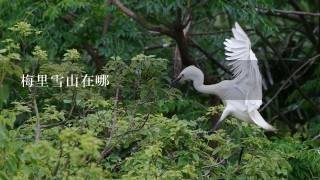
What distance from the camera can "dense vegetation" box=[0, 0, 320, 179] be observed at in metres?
Result: 4.18

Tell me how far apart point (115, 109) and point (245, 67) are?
2.81 feet

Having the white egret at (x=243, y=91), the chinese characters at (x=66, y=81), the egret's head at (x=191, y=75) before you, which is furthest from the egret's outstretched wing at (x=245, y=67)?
the chinese characters at (x=66, y=81)

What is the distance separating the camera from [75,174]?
411 centimetres

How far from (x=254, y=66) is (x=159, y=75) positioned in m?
0.57

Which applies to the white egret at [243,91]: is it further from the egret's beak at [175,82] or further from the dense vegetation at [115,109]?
the dense vegetation at [115,109]

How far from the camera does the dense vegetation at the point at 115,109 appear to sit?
13.7 feet

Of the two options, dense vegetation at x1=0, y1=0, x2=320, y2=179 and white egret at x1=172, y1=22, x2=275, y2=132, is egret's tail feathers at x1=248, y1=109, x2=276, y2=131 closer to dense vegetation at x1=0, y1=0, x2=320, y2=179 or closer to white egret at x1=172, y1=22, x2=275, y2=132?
white egret at x1=172, y1=22, x2=275, y2=132

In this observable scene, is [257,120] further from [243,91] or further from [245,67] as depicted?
[245,67]

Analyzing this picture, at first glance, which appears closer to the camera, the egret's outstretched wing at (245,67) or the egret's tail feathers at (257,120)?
the egret's outstretched wing at (245,67)

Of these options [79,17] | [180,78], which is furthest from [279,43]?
[180,78]

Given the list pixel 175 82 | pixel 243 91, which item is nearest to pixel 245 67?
pixel 243 91

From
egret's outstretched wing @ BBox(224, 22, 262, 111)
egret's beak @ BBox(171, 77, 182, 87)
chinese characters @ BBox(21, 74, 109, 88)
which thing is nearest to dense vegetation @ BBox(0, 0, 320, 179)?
chinese characters @ BBox(21, 74, 109, 88)

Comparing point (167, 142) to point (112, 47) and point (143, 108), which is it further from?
point (112, 47)

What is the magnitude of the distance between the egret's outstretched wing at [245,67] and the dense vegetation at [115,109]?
0.26 m
